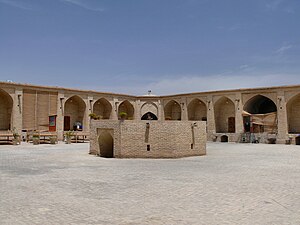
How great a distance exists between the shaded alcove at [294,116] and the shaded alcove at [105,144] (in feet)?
67.7

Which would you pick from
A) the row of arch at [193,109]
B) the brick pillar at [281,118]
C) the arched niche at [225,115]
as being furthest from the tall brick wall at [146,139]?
the arched niche at [225,115]

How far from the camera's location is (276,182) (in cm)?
1008

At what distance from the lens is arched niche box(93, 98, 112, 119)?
37916mm

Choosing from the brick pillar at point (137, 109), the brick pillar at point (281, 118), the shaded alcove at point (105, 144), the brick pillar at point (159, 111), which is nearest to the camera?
the shaded alcove at point (105, 144)

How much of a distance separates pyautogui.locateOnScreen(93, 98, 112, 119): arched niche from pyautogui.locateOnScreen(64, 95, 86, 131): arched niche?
227 cm

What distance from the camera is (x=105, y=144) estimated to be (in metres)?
19.5

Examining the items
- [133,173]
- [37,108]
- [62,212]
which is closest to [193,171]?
[133,173]

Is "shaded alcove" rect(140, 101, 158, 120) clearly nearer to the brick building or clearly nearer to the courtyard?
the brick building

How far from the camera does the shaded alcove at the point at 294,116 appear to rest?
31.5 metres

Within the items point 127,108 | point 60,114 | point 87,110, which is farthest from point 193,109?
point 60,114

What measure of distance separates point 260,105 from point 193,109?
8.06 meters

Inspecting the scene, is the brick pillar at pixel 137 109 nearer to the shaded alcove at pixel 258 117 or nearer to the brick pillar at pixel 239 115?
the brick pillar at pixel 239 115

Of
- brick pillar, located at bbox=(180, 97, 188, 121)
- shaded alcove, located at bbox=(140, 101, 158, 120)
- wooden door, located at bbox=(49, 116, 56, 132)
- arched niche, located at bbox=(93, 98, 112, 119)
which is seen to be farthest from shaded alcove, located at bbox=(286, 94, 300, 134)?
wooden door, located at bbox=(49, 116, 56, 132)

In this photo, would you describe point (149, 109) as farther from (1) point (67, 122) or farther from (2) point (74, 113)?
(1) point (67, 122)
